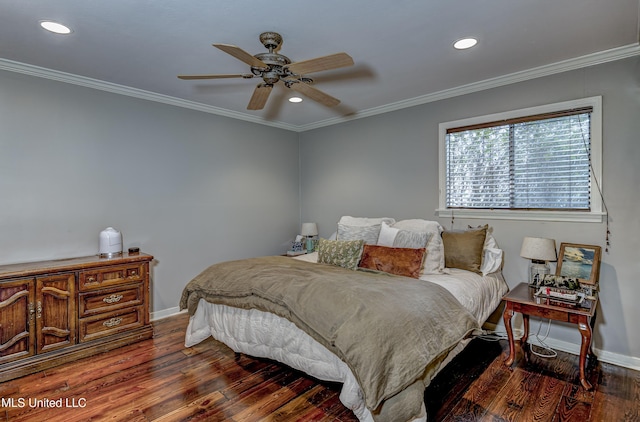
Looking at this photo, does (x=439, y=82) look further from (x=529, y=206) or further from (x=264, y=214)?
(x=264, y=214)

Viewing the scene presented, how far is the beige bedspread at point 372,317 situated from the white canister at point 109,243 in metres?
1.21

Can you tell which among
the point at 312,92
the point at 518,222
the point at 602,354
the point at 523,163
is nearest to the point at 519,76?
the point at 523,163

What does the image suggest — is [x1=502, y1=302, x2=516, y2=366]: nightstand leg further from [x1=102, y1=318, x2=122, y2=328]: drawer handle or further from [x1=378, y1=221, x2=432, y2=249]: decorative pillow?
[x1=102, y1=318, x2=122, y2=328]: drawer handle

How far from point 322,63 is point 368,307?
1563 mm

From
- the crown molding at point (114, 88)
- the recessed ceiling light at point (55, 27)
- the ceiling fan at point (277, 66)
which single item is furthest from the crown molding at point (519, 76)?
the recessed ceiling light at point (55, 27)

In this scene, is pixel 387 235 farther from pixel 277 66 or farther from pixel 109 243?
pixel 109 243

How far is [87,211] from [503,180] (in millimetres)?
4200

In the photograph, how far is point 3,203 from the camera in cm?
291

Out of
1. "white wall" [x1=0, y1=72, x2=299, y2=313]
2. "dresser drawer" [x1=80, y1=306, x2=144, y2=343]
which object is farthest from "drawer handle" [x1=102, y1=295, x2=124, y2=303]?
"white wall" [x1=0, y1=72, x2=299, y2=313]

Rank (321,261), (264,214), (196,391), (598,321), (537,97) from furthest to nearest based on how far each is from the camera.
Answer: (264,214)
(321,261)
(537,97)
(598,321)
(196,391)

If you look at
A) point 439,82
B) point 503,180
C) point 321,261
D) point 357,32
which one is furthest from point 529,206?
point 357,32

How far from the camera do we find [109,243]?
329cm

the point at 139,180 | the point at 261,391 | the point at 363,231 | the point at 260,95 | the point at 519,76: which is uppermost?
the point at 519,76

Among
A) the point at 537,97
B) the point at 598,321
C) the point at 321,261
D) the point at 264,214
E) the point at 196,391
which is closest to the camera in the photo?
the point at 196,391
